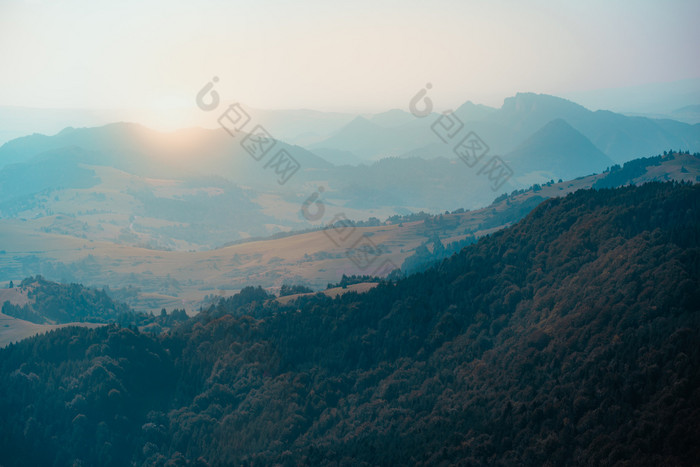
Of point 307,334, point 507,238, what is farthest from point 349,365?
point 507,238

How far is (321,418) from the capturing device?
72.4 metres

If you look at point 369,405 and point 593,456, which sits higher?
point 369,405

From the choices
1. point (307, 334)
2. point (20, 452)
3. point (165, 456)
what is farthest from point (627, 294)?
point (20, 452)

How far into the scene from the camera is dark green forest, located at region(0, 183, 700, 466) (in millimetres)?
51000

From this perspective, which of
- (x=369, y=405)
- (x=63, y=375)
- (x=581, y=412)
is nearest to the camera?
(x=581, y=412)

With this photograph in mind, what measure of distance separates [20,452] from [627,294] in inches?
2968

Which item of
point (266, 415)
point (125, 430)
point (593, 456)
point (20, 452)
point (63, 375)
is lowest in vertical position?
point (593, 456)

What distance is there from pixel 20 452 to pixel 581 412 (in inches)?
2630

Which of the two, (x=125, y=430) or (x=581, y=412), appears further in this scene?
(x=125, y=430)

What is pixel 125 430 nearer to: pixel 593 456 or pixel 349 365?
pixel 349 365

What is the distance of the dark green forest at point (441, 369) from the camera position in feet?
167

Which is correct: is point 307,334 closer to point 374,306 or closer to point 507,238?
point 374,306

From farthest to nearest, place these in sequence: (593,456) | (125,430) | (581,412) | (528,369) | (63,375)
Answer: (63,375)
(125,430)
(528,369)
(581,412)
(593,456)

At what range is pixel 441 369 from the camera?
2901 inches
